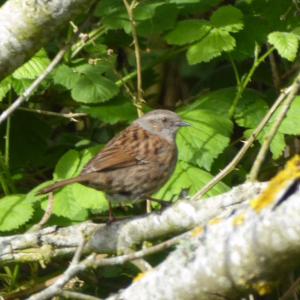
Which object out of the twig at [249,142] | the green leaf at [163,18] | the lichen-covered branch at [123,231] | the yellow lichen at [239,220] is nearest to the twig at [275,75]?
the green leaf at [163,18]

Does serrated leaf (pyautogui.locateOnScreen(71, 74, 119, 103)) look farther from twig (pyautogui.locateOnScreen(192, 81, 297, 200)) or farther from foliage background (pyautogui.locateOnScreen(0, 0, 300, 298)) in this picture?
twig (pyautogui.locateOnScreen(192, 81, 297, 200))

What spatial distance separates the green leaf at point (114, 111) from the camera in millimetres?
4803

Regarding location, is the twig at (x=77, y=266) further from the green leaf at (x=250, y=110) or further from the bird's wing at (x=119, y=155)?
the green leaf at (x=250, y=110)

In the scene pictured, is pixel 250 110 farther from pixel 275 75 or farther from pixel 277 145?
pixel 275 75

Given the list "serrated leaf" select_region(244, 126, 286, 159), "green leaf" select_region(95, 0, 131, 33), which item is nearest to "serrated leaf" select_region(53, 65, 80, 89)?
"green leaf" select_region(95, 0, 131, 33)

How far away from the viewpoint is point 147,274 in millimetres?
2865

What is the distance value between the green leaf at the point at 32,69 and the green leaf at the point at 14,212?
2.19ft

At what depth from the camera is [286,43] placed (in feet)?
14.6

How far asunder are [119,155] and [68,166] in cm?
29

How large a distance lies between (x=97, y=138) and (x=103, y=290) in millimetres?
1018

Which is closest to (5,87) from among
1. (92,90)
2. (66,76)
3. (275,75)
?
(66,76)

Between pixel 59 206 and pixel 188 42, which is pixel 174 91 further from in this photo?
pixel 59 206

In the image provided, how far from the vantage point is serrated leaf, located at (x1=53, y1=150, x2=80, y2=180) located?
467 cm

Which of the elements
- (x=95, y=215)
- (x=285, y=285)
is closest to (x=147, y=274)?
(x=95, y=215)
